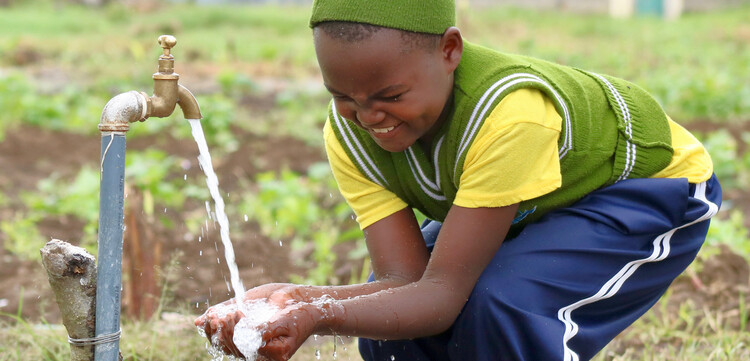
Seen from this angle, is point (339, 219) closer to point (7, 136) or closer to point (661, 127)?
point (661, 127)

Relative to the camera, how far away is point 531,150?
1.93 meters

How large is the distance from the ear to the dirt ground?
1079 mm

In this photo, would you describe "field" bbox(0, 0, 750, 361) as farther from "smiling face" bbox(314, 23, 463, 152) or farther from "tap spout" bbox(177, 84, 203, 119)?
"smiling face" bbox(314, 23, 463, 152)

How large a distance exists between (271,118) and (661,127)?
547 cm

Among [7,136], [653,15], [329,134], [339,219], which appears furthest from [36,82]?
[653,15]

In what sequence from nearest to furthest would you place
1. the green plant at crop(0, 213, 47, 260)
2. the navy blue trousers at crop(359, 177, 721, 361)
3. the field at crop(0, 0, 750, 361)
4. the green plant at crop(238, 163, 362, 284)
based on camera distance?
the navy blue trousers at crop(359, 177, 721, 361) → the field at crop(0, 0, 750, 361) → the green plant at crop(0, 213, 47, 260) → the green plant at crop(238, 163, 362, 284)

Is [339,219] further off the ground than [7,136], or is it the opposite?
[7,136]

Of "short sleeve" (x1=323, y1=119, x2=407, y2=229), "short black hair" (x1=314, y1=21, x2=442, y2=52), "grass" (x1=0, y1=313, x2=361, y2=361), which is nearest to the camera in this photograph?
"short black hair" (x1=314, y1=21, x2=442, y2=52)

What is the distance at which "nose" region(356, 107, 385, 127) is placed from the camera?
6.19 ft

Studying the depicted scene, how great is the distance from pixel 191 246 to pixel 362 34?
2370mm

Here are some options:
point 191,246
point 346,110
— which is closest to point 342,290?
point 346,110

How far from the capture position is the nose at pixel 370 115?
1.89 metres

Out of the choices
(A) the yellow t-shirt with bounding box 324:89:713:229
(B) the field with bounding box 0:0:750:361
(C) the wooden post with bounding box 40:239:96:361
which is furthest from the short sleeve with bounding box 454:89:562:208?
(B) the field with bounding box 0:0:750:361

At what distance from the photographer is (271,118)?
7.51 meters
